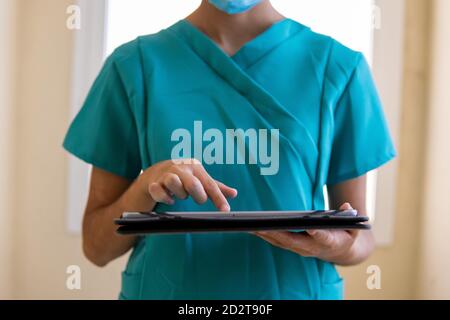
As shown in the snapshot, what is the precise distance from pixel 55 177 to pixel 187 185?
490 mm

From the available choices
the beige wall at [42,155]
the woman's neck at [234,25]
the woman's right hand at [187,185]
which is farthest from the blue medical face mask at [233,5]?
the beige wall at [42,155]

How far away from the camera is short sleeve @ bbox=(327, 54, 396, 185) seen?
635 mm

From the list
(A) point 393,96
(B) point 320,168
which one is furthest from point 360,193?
(A) point 393,96

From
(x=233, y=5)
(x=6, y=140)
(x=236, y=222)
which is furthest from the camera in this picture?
(x=6, y=140)

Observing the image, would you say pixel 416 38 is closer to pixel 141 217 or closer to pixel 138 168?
pixel 138 168

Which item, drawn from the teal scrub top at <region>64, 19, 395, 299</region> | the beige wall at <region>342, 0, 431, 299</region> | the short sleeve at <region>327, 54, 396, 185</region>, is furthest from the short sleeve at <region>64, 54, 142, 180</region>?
the beige wall at <region>342, 0, 431, 299</region>

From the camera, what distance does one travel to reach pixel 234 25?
2.18ft

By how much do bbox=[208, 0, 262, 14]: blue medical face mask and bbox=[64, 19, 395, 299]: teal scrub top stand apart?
42mm

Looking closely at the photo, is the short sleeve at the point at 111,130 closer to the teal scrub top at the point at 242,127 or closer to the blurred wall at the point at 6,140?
the teal scrub top at the point at 242,127

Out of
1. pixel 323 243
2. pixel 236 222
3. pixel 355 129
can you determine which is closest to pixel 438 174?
pixel 355 129

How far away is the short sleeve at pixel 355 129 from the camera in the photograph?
0.63 meters

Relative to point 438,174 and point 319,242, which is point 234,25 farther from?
point 438,174

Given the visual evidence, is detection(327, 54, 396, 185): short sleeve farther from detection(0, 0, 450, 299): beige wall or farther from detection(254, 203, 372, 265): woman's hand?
detection(0, 0, 450, 299): beige wall

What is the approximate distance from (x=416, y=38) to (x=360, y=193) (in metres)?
0.42
